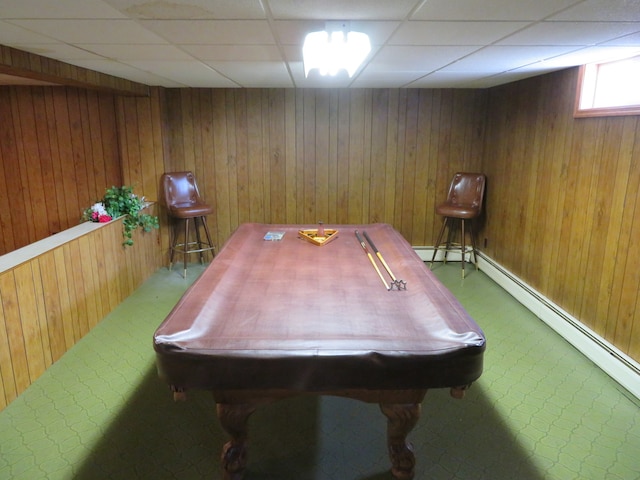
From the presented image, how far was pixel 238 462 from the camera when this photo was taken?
200cm

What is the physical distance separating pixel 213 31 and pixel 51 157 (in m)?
3.88

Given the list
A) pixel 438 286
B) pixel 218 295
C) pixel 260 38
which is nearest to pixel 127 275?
pixel 218 295

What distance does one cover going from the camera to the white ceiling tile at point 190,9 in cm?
173

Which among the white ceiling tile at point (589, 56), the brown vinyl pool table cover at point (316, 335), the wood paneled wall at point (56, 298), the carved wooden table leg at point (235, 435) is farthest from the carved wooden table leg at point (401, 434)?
the white ceiling tile at point (589, 56)

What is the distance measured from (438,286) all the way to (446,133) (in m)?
3.38

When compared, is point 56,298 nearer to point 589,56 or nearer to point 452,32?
point 452,32

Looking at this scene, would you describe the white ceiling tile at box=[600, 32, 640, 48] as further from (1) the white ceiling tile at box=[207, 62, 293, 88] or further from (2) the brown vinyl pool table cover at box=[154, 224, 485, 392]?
(1) the white ceiling tile at box=[207, 62, 293, 88]

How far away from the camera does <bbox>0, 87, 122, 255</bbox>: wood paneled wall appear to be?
16.4 ft

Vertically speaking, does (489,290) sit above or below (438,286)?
below

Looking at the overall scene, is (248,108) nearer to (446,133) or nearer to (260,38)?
(446,133)

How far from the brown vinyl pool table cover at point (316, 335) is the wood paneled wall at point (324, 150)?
9.35ft

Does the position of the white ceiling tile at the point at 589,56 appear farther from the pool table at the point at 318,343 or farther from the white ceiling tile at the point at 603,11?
the pool table at the point at 318,343

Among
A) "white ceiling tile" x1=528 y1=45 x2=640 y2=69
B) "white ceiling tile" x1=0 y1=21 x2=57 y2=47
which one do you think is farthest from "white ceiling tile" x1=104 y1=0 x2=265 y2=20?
"white ceiling tile" x1=528 y1=45 x2=640 y2=69

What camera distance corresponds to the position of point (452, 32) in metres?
2.21
